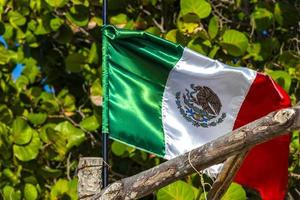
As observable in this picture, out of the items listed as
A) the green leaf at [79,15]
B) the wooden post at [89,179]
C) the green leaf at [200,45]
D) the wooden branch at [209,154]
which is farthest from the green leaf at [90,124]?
the wooden branch at [209,154]

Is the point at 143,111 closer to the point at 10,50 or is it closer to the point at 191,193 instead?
the point at 191,193

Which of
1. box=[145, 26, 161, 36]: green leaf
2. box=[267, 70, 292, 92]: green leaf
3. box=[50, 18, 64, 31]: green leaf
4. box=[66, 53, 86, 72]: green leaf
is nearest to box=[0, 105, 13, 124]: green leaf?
box=[66, 53, 86, 72]: green leaf

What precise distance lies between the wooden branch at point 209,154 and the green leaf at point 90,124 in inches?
69.1

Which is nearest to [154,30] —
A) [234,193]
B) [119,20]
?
[119,20]

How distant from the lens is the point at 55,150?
5164mm

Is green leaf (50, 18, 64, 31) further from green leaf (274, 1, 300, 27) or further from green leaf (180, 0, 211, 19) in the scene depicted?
green leaf (274, 1, 300, 27)

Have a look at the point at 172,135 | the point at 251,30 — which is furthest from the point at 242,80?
the point at 251,30

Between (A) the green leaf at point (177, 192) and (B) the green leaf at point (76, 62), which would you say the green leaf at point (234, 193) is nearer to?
(A) the green leaf at point (177, 192)

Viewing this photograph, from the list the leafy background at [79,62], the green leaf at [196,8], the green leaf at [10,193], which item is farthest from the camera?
the green leaf at [10,193]

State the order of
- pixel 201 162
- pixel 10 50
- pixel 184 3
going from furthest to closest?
pixel 10 50, pixel 184 3, pixel 201 162

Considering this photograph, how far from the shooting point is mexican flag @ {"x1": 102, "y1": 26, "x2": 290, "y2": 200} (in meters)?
3.73

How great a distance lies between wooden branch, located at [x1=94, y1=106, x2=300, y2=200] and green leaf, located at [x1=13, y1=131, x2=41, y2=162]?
6.06ft

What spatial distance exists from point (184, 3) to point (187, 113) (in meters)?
0.94

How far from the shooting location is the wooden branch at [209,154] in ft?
8.88
